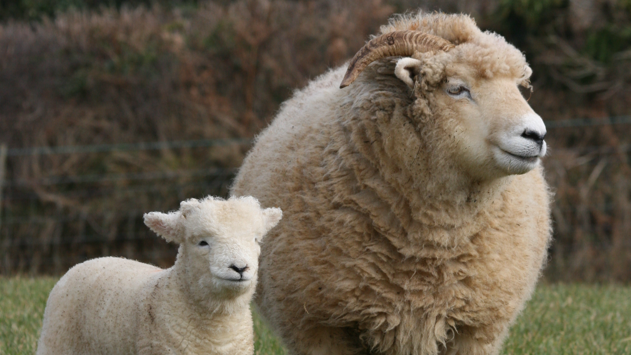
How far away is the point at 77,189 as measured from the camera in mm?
10109

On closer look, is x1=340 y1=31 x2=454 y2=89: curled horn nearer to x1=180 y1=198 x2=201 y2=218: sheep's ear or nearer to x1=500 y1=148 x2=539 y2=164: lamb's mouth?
x1=500 y1=148 x2=539 y2=164: lamb's mouth

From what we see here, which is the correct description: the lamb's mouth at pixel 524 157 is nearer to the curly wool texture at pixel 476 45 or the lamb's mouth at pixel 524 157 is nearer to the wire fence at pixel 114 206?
the curly wool texture at pixel 476 45

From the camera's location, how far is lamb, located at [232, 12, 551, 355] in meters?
3.69

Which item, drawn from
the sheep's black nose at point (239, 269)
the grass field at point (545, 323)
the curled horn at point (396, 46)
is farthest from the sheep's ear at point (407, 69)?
the grass field at point (545, 323)

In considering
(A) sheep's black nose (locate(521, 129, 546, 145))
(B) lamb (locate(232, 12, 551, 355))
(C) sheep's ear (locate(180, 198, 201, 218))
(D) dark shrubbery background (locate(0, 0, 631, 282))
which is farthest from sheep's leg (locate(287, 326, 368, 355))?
(D) dark shrubbery background (locate(0, 0, 631, 282))

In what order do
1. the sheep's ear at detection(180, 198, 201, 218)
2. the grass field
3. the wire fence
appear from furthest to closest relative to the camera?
1. the wire fence
2. the grass field
3. the sheep's ear at detection(180, 198, 201, 218)

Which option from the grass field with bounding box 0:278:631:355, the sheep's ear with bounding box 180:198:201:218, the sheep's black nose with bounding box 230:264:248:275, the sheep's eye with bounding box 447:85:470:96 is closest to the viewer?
the sheep's black nose with bounding box 230:264:248:275

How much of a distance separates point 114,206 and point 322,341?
6576mm

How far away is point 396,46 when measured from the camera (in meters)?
3.83

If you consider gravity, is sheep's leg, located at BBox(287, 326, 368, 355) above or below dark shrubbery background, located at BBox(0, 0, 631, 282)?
above

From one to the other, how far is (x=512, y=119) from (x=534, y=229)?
1.02m

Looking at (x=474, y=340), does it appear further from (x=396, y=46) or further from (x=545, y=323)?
(x=545, y=323)

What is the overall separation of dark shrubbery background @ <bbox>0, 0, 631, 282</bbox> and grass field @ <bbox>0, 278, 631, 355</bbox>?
304cm

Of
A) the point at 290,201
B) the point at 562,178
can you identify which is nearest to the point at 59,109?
the point at 562,178
